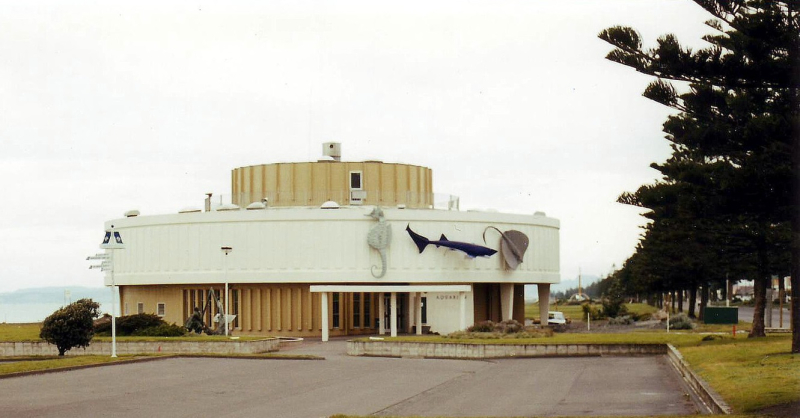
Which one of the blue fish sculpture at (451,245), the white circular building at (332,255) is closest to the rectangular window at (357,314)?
the white circular building at (332,255)

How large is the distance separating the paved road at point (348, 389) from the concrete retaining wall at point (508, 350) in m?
2.50

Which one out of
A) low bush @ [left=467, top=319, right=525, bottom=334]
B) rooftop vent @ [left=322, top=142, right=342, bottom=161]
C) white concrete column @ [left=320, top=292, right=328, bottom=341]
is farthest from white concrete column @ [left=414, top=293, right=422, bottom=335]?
rooftop vent @ [left=322, top=142, right=342, bottom=161]

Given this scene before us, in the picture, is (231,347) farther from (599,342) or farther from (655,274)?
(655,274)

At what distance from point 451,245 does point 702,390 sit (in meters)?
30.0

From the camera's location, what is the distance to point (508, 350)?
35.2m

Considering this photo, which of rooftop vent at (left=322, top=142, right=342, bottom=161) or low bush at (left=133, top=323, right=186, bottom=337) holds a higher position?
rooftop vent at (left=322, top=142, right=342, bottom=161)

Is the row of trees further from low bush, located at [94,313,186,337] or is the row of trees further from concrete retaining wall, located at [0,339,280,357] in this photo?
low bush, located at [94,313,186,337]

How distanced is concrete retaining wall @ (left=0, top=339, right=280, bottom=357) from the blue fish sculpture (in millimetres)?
13040

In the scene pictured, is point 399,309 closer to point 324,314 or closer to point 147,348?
point 324,314

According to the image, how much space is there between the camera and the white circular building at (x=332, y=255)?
49.8m

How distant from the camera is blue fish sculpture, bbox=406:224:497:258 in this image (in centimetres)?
5000

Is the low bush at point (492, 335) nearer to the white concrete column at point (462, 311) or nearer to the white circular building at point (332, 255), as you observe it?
the white concrete column at point (462, 311)

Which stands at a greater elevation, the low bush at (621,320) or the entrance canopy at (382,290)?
the entrance canopy at (382,290)

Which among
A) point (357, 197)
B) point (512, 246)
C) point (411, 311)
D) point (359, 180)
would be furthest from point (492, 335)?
point (359, 180)
